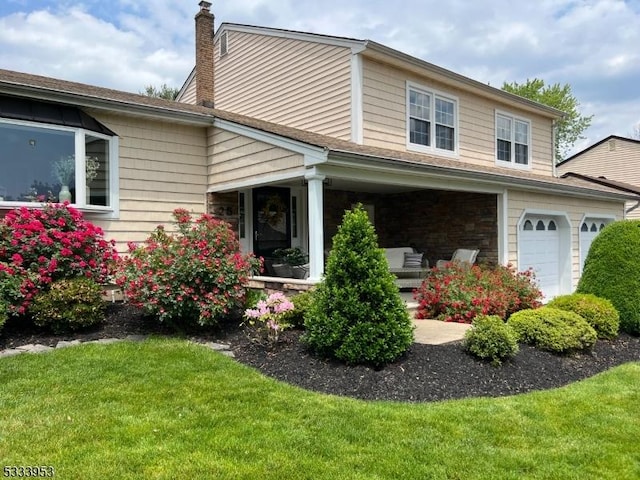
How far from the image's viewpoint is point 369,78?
35.8 ft

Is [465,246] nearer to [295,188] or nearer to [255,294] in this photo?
[295,188]

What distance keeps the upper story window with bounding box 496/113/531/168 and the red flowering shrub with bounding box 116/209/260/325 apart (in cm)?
1001

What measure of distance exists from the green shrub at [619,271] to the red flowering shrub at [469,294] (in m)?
1.28

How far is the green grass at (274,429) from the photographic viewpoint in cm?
327

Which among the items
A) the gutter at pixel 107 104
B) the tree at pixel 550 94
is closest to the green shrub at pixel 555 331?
the gutter at pixel 107 104

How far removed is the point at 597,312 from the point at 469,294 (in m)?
2.05

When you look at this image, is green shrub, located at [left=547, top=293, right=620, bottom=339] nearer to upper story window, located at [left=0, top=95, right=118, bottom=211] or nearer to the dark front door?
the dark front door

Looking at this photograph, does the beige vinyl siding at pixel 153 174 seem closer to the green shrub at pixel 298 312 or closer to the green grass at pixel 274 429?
the green shrub at pixel 298 312

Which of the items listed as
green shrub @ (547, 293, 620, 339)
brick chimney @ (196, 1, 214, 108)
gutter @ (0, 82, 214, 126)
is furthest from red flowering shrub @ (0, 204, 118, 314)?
green shrub @ (547, 293, 620, 339)

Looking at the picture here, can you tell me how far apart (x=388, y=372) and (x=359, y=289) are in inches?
38.3

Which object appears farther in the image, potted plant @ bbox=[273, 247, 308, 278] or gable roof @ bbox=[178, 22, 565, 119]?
gable roof @ bbox=[178, 22, 565, 119]

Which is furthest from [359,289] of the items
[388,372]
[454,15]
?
[454,15]

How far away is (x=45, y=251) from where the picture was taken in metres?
6.93

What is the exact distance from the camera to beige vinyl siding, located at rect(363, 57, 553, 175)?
10961mm
